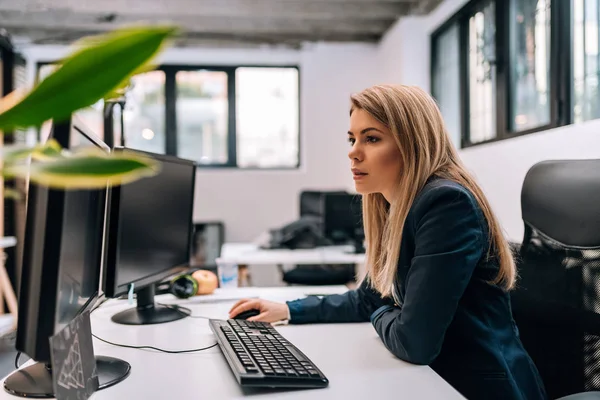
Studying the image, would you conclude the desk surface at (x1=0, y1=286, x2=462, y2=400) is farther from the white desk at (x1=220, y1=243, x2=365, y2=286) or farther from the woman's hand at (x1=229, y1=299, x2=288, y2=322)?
the white desk at (x1=220, y1=243, x2=365, y2=286)

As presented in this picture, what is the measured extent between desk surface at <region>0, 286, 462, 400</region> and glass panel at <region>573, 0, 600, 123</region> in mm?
1810

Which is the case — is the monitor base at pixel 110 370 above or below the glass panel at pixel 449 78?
below

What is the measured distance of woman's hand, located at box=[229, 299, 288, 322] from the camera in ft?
4.31

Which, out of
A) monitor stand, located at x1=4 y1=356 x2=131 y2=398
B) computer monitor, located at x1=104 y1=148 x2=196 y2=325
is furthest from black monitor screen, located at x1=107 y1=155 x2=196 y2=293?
monitor stand, located at x1=4 y1=356 x2=131 y2=398

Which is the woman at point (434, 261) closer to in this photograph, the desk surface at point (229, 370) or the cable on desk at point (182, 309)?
the desk surface at point (229, 370)

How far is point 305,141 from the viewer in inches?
210

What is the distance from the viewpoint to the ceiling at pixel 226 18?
13.5 feet

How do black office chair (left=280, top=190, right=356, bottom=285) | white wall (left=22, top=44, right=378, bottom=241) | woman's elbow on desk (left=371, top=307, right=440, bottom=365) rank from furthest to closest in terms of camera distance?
1. white wall (left=22, top=44, right=378, bottom=241)
2. black office chair (left=280, top=190, right=356, bottom=285)
3. woman's elbow on desk (left=371, top=307, right=440, bottom=365)

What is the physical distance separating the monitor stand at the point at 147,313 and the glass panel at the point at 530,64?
84.8 inches

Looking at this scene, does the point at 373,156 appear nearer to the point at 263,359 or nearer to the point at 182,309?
the point at 263,359

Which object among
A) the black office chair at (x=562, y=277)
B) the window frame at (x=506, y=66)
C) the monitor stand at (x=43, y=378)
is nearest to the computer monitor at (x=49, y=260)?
the monitor stand at (x=43, y=378)

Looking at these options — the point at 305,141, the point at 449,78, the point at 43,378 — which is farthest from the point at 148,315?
the point at 305,141

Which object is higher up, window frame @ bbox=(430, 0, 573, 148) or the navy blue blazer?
window frame @ bbox=(430, 0, 573, 148)

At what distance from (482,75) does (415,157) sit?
268 centimetres
